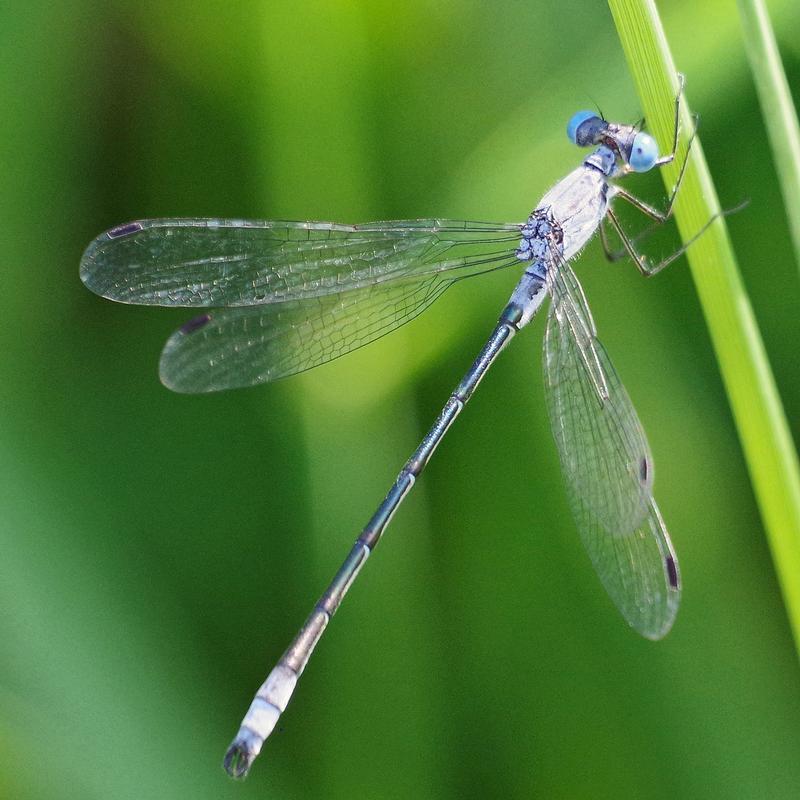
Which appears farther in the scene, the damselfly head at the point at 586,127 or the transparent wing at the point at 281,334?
the transparent wing at the point at 281,334

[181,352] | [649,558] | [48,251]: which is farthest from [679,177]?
[48,251]

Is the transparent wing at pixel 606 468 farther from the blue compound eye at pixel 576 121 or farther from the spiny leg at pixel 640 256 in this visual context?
the blue compound eye at pixel 576 121

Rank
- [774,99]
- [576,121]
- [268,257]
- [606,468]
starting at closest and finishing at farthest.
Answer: [774,99]
[606,468]
[576,121]
[268,257]

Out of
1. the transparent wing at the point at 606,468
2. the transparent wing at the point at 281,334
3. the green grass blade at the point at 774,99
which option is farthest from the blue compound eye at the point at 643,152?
the green grass blade at the point at 774,99

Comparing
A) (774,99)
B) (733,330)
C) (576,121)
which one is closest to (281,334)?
(576,121)

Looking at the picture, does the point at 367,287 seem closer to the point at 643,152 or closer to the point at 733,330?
the point at 643,152

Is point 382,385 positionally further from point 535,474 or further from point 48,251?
point 48,251

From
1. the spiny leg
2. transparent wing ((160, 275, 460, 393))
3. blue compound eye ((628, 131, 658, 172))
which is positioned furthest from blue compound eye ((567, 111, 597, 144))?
transparent wing ((160, 275, 460, 393))
